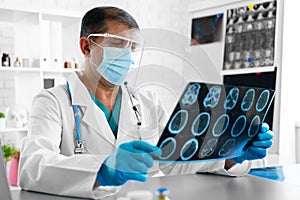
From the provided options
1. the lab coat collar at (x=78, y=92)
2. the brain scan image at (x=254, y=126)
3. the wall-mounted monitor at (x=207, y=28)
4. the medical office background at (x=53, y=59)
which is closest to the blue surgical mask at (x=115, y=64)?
the lab coat collar at (x=78, y=92)

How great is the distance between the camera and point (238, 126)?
1.01m

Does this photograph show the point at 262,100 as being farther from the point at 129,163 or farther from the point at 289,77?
the point at 289,77

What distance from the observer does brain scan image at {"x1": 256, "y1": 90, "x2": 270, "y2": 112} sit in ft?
3.43

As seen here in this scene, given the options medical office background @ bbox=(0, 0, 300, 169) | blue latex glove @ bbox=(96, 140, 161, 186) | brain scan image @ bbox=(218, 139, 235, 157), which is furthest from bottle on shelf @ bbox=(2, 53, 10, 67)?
brain scan image @ bbox=(218, 139, 235, 157)

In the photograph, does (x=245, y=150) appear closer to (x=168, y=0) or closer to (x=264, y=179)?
(x=264, y=179)

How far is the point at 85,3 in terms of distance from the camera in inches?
142

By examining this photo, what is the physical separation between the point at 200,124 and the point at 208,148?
0.30 ft

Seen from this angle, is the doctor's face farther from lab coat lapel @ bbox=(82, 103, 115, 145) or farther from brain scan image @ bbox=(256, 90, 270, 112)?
brain scan image @ bbox=(256, 90, 270, 112)

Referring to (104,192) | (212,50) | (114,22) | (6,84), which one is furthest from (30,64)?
(104,192)

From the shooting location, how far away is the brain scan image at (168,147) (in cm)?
86

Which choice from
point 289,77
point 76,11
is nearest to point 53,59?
point 76,11

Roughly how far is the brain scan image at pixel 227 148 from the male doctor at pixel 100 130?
0.46 feet

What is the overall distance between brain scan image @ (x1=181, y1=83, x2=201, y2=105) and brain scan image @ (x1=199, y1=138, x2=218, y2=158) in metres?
0.14

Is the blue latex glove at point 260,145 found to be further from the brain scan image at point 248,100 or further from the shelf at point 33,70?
the shelf at point 33,70
